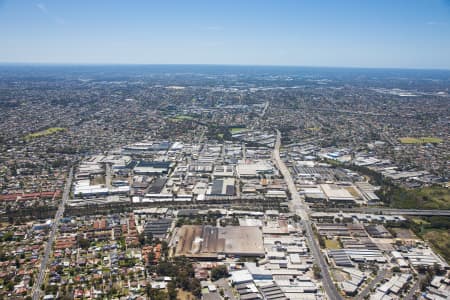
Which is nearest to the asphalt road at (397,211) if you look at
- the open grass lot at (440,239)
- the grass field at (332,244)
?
the open grass lot at (440,239)

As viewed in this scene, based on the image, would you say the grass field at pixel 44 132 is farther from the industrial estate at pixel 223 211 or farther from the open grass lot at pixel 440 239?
the open grass lot at pixel 440 239

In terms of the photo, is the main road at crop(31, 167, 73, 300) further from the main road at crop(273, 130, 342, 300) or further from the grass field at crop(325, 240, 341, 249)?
the grass field at crop(325, 240, 341, 249)

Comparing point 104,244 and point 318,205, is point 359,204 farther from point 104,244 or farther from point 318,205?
point 104,244

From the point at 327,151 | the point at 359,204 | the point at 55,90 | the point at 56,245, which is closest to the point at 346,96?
the point at 327,151

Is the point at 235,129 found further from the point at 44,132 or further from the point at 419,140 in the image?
the point at 44,132

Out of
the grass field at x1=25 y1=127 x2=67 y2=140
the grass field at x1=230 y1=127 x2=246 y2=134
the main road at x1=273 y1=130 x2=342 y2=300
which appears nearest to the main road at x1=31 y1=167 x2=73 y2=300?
the main road at x1=273 y1=130 x2=342 y2=300

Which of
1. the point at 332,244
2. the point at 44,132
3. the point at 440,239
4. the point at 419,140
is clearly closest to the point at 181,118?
the point at 44,132
